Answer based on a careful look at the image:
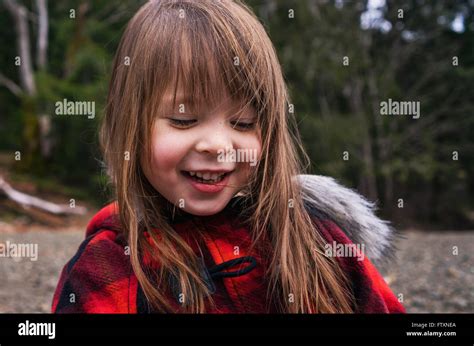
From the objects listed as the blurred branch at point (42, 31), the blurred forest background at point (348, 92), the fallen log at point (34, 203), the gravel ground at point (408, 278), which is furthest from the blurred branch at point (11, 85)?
the gravel ground at point (408, 278)

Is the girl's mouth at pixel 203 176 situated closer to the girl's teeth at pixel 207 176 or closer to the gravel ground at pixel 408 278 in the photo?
the girl's teeth at pixel 207 176

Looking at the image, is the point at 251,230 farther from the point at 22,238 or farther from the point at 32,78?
the point at 32,78

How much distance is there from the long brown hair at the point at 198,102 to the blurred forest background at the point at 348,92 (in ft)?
26.1

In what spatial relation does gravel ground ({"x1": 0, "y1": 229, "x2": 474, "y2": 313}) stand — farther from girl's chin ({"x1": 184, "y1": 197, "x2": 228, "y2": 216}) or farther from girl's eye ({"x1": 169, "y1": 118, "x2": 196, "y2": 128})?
girl's eye ({"x1": 169, "y1": 118, "x2": 196, "y2": 128})

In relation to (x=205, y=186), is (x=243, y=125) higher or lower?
higher

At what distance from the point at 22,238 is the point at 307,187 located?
6016 mm

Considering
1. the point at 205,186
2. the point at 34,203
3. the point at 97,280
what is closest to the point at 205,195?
the point at 205,186

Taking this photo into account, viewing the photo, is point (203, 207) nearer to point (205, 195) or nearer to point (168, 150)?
point (205, 195)

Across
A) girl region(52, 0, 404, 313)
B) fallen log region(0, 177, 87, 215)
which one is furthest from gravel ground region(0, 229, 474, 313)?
fallen log region(0, 177, 87, 215)

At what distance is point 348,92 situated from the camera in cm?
1051

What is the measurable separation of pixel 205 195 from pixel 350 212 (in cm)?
39

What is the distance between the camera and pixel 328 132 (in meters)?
9.16

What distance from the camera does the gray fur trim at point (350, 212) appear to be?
129 cm

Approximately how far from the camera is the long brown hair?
3.57 feet
